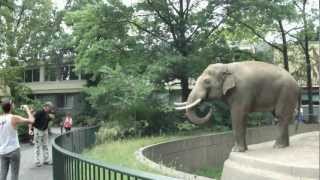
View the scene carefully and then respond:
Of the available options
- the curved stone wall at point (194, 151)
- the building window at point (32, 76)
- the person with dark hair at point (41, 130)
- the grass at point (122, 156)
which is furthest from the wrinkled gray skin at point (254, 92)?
the building window at point (32, 76)

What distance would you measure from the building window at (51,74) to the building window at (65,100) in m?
2.30

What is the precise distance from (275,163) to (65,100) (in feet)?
219

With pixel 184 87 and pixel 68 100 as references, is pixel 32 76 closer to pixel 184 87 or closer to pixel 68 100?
pixel 68 100

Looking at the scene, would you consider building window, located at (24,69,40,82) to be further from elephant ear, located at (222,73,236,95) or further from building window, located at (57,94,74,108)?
elephant ear, located at (222,73,236,95)

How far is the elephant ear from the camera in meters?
15.8

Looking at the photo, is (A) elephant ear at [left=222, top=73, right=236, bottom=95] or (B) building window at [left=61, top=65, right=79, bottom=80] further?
(B) building window at [left=61, top=65, right=79, bottom=80]

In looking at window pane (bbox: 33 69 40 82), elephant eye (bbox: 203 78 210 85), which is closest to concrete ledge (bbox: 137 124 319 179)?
elephant eye (bbox: 203 78 210 85)

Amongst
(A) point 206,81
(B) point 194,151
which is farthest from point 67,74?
(A) point 206,81

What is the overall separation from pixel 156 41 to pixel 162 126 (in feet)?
13.4

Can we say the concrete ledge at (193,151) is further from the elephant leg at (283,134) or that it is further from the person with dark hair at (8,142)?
the person with dark hair at (8,142)


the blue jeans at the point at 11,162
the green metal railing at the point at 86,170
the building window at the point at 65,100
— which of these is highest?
the green metal railing at the point at 86,170

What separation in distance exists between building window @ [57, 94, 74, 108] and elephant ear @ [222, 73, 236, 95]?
62455 millimetres

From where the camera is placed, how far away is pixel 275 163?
12.8 m

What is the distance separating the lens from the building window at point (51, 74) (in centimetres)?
7465
